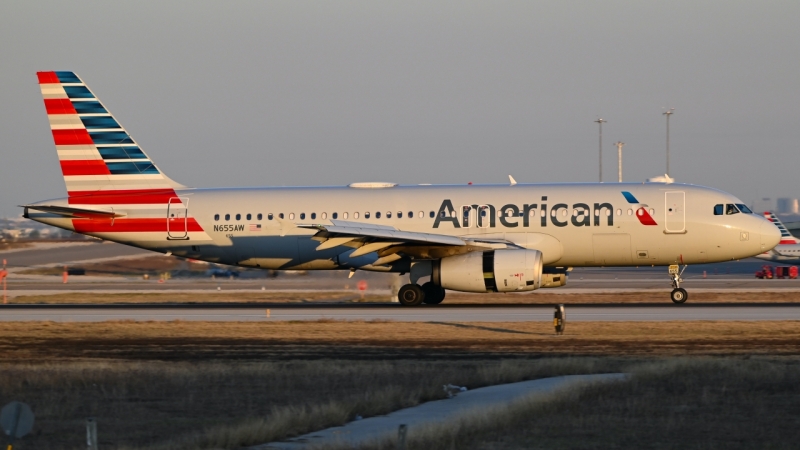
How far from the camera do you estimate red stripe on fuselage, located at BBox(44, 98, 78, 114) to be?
3756 cm

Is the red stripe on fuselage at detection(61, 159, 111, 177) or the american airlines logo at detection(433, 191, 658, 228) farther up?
the red stripe on fuselage at detection(61, 159, 111, 177)

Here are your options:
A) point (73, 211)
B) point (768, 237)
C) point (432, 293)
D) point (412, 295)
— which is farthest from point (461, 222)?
point (73, 211)

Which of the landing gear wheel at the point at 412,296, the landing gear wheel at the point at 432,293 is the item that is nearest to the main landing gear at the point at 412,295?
the landing gear wheel at the point at 412,296

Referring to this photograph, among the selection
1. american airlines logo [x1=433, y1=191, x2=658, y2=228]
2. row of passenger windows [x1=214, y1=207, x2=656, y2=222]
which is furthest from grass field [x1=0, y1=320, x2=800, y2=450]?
row of passenger windows [x1=214, y1=207, x2=656, y2=222]

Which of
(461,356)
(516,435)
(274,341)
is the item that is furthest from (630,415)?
(274,341)

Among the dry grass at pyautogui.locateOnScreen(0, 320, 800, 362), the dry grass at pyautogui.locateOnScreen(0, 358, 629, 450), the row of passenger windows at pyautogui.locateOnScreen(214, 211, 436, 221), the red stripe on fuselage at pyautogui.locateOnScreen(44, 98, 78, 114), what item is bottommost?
the dry grass at pyautogui.locateOnScreen(0, 358, 629, 450)

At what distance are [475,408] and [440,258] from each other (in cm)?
1908

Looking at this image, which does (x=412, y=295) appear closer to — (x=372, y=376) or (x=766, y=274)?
(x=372, y=376)

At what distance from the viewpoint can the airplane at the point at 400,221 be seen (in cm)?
3325

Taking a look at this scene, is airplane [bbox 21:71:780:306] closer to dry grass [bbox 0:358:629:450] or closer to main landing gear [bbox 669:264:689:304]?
main landing gear [bbox 669:264:689:304]

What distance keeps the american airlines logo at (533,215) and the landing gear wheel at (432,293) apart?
83.3 inches

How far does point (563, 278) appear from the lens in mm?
34906

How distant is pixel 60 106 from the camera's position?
37562mm

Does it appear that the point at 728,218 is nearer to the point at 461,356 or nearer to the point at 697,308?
the point at 697,308
